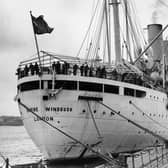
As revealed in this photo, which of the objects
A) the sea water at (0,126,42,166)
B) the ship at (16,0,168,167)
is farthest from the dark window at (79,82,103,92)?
the sea water at (0,126,42,166)

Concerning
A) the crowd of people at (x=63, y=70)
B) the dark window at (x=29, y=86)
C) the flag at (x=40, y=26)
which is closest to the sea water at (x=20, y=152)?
the dark window at (x=29, y=86)

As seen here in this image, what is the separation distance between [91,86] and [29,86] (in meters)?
4.25

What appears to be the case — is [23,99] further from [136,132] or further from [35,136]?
[136,132]

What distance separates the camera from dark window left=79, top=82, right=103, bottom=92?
26.3 metres

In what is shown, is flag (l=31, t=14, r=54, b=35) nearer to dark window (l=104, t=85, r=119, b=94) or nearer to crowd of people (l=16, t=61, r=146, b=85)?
crowd of people (l=16, t=61, r=146, b=85)

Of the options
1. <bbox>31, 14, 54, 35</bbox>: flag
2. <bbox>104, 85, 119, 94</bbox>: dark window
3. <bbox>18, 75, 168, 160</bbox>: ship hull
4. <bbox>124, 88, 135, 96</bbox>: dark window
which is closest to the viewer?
<bbox>31, 14, 54, 35</bbox>: flag

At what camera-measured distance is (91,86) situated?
26.6m

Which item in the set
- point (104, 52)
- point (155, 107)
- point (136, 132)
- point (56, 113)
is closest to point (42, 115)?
point (56, 113)

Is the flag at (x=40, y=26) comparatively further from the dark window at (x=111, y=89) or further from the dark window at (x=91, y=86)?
the dark window at (x=111, y=89)

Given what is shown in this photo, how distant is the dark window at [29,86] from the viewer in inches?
1041

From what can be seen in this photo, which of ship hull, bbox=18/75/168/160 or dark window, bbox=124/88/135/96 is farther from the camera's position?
dark window, bbox=124/88/135/96

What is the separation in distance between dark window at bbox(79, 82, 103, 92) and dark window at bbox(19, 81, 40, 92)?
2925 millimetres

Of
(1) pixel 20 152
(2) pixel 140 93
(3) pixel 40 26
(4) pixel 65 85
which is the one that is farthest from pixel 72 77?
(1) pixel 20 152

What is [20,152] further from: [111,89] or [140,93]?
[111,89]
